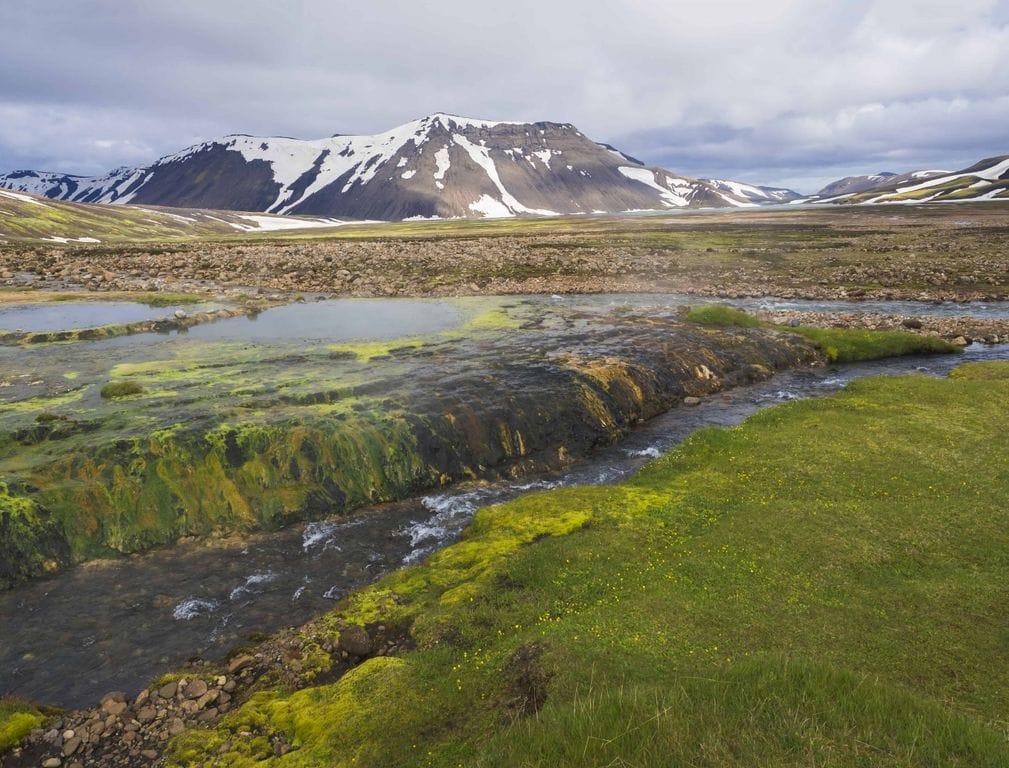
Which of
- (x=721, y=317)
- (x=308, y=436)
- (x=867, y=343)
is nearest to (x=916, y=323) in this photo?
(x=867, y=343)

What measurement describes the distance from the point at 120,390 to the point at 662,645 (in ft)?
83.5

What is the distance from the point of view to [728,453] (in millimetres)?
21859

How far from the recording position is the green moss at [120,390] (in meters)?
25.4

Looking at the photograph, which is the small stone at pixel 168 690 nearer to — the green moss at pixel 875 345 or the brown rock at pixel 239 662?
the brown rock at pixel 239 662

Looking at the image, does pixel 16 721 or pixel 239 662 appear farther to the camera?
pixel 239 662

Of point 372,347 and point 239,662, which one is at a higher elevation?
point 372,347

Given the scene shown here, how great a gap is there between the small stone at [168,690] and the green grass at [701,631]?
167 centimetres

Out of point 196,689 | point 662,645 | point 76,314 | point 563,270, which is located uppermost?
point 563,270

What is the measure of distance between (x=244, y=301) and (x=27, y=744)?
152ft

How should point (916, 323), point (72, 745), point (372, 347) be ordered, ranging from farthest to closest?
point (916, 323), point (372, 347), point (72, 745)

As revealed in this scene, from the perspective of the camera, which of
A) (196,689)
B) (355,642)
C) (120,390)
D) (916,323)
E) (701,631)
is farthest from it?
(916,323)

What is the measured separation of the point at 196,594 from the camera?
15898 millimetres

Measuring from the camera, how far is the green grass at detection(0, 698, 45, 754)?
35.8 ft

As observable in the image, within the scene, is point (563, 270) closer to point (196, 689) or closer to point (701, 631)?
point (701, 631)
